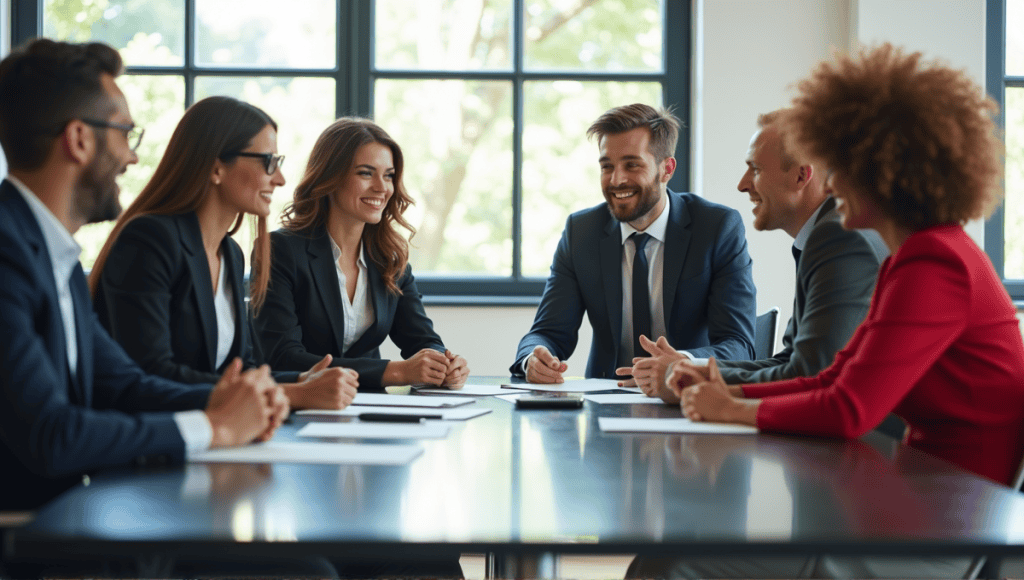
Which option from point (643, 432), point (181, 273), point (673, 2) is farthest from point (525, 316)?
point (643, 432)

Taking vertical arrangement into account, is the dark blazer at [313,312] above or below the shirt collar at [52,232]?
below

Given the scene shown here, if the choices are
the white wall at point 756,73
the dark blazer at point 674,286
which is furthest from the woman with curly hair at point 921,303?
the white wall at point 756,73

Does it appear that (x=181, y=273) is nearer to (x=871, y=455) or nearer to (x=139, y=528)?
(x=139, y=528)

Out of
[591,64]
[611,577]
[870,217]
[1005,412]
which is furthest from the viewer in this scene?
[591,64]

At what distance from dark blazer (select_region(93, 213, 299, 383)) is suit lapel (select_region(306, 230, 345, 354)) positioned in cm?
60

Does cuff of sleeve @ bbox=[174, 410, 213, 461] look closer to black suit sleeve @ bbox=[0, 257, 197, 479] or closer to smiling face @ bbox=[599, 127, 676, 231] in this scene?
black suit sleeve @ bbox=[0, 257, 197, 479]

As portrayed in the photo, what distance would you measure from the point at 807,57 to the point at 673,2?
0.76 meters

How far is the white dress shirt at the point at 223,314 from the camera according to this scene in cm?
222

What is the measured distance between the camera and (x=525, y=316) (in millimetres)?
4605

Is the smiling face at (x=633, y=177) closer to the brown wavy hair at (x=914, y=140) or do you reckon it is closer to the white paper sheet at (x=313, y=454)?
the brown wavy hair at (x=914, y=140)

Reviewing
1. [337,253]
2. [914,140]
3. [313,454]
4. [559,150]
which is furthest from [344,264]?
[559,150]

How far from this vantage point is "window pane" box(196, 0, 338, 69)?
15.5 feet

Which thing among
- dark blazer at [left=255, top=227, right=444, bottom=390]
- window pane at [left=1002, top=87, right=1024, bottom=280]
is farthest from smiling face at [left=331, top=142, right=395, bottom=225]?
window pane at [left=1002, top=87, right=1024, bottom=280]

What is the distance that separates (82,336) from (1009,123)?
15.6 ft
